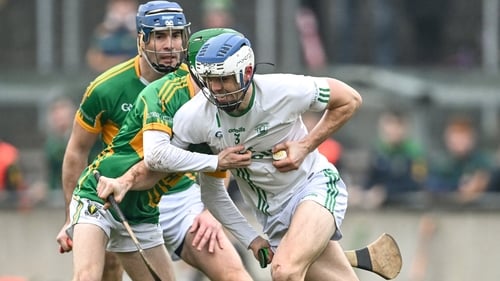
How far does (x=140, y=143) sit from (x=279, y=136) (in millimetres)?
881

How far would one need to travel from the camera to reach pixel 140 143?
10477 millimetres

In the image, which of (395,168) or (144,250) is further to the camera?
(395,168)

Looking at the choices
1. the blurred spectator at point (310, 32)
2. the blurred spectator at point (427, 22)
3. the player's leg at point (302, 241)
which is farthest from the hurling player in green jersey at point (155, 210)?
the blurred spectator at point (427, 22)

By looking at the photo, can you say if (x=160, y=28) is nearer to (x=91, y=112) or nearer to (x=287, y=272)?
(x=91, y=112)

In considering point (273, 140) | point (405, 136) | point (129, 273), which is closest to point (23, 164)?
point (405, 136)

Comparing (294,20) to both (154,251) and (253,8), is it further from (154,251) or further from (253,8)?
(154,251)

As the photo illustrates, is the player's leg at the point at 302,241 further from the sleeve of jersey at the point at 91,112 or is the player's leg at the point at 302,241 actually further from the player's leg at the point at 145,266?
the sleeve of jersey at the point at 91,112

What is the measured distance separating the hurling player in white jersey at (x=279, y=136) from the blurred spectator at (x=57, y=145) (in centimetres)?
560

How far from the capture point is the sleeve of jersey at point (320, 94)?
33.1 ft

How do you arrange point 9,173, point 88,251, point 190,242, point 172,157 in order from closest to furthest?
point 172,157
point 88,251
point 190,242
point 9,173

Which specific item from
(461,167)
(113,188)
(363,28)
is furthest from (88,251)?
Result: (363,28)

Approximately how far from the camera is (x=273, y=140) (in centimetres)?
1017

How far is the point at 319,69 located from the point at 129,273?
265 inches

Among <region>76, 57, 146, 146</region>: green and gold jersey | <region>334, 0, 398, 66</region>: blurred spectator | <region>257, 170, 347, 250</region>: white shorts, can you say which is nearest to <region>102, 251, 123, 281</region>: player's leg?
<region>76, 57, 146, 146</region>: green and gold jersey
